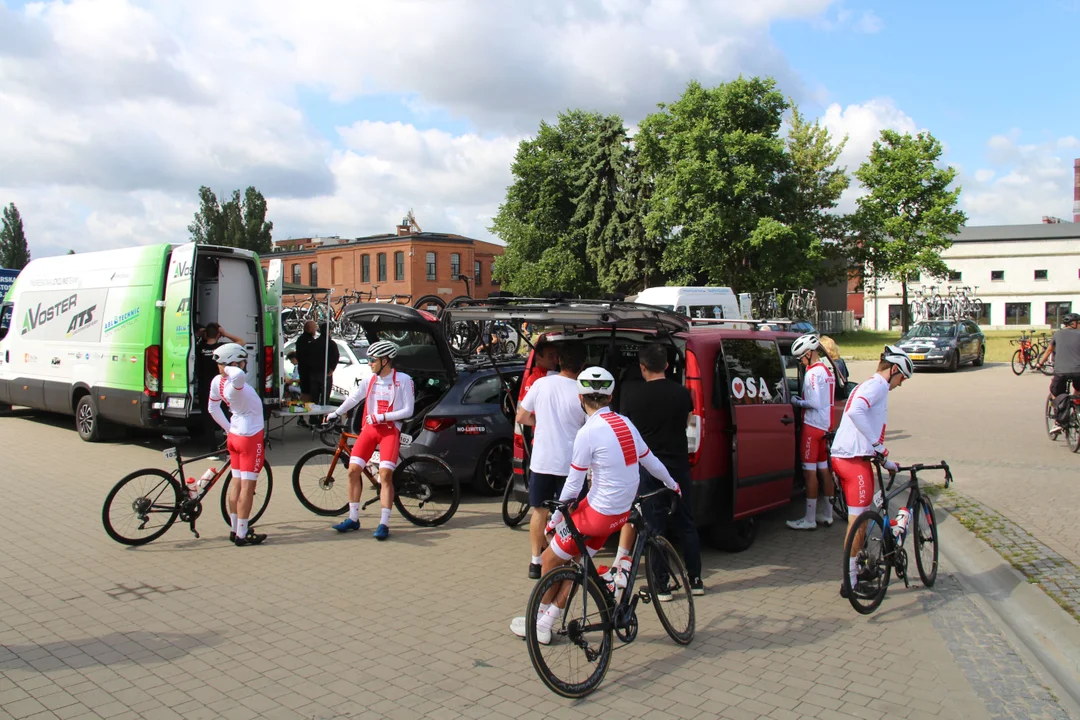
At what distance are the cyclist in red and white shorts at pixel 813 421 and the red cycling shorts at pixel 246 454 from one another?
4.92m

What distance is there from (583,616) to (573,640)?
13 cm

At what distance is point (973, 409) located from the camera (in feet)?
56.0

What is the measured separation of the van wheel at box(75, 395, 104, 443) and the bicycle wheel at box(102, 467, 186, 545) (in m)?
6.25

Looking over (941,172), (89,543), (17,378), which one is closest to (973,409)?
(89,543)

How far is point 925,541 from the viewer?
19.9 feet

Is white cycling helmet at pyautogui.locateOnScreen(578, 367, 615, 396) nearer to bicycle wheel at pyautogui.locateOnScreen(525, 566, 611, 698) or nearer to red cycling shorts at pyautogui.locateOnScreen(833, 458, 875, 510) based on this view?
bicycle wheel at pyautogui.locateOnScreen(525, 566, 611, 698)

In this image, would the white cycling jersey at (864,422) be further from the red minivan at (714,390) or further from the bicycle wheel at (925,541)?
the red minivan at (714,390)

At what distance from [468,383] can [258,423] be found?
8.63 ft

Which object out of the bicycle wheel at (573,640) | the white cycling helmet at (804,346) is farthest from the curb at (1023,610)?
the bicycle wheel at (573,640)

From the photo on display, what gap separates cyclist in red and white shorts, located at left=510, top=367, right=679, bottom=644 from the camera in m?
4.47

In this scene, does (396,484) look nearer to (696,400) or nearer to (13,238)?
(696,400)

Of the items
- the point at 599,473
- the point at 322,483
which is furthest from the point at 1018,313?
the point at 599,473

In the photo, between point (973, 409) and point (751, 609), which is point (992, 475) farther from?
point (973, 409)

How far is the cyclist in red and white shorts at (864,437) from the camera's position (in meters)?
5.72
